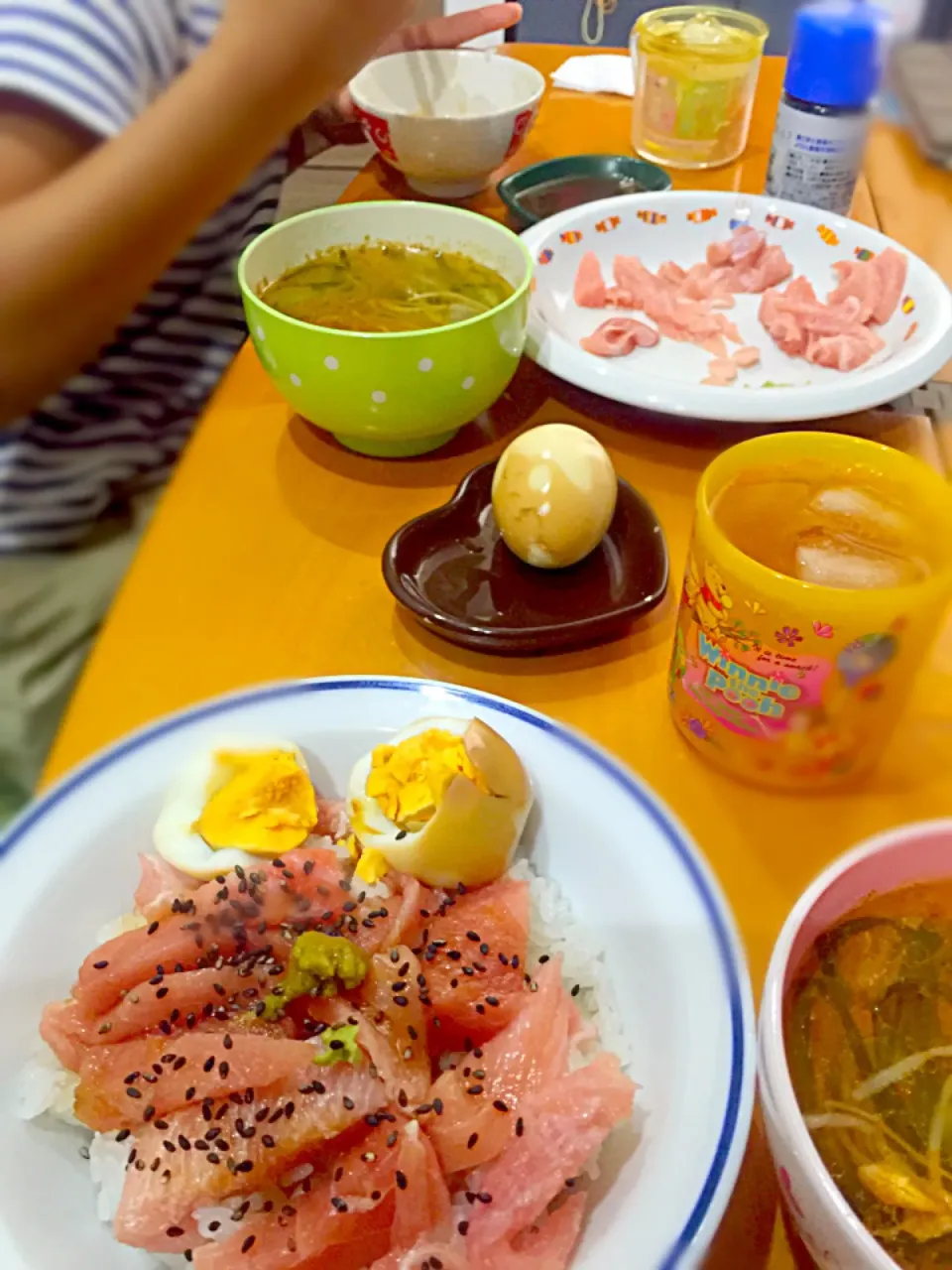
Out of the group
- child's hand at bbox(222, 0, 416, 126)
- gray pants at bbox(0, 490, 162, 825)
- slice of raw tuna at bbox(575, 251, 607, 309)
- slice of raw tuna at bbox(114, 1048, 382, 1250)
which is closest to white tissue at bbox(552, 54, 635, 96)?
slice of raw tuna at bbox(575, 251, 607, 309)

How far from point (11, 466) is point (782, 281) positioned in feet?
2.44

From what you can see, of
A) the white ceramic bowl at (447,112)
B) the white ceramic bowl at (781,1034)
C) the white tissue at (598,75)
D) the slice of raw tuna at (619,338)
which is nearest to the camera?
the white ceramic bowl at (781,1034)

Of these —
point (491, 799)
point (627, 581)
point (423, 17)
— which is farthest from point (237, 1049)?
point (423, 17)

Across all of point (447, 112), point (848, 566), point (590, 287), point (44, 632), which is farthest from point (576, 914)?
point (447, 112)

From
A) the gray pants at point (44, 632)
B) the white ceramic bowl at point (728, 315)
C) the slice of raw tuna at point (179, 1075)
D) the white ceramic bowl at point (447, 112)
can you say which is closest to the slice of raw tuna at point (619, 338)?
the white ceramic bowl at point (728, 315)

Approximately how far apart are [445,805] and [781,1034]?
197 mm

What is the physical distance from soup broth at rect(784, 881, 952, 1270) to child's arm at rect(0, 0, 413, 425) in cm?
45

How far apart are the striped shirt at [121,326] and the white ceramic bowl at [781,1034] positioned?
0.46 meters

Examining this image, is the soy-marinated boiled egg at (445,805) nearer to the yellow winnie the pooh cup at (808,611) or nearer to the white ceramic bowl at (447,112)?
the yellow winnie the pooh cup at (808,611)

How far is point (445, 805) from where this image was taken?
1.59 feet

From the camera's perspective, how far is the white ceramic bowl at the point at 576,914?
374 millimetres

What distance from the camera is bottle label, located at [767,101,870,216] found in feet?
3.05

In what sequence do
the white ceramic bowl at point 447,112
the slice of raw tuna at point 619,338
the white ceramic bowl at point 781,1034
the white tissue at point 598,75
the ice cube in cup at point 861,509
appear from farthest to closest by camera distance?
the white tissue at point 598,75
the white ceramic bowl at point 447,112
the slice of raw tuna at point 619,338
the ice cube in cup at point 861,509
the white ceramic bowl at point 781,1034

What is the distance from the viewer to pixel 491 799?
19.4 inches
